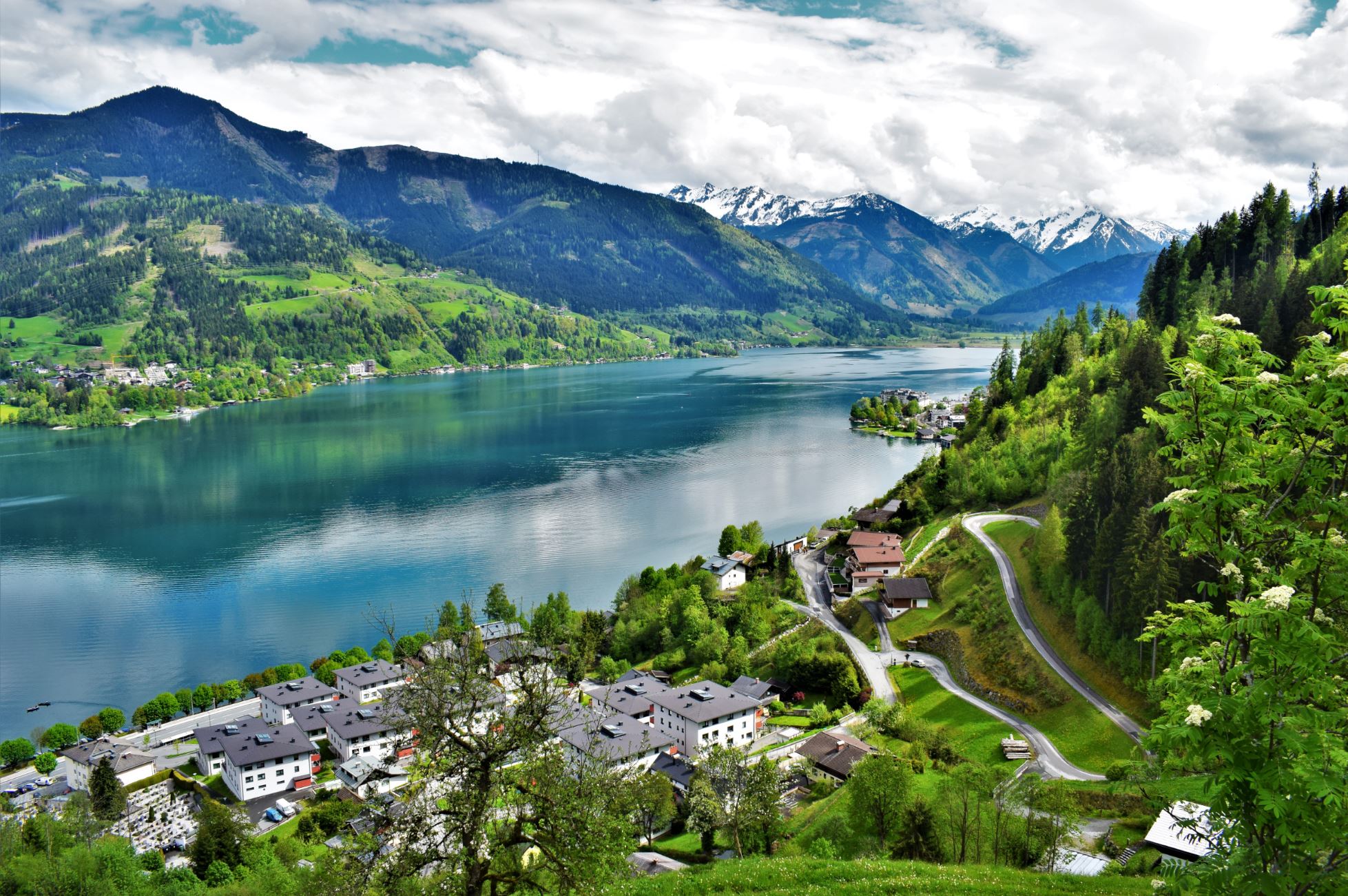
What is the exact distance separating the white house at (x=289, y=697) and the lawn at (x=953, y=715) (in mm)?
28370

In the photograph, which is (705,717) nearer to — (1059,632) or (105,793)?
(1059,632)

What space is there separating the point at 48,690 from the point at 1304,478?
181 feet

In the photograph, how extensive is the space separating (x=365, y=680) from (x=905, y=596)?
28.6 metres

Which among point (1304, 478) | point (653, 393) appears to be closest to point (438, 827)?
point (1304, 478)

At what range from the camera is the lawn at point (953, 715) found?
29734 mm

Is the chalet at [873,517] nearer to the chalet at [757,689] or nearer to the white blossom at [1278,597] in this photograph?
the chalet at [757,689]

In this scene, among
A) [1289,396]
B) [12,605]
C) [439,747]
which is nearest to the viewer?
[1289,396]

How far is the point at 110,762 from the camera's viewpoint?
34750 mm

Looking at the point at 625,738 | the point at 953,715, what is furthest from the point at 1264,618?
the point at 625,738

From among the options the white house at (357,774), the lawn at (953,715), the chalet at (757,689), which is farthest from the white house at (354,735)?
the lawn at (953,715)

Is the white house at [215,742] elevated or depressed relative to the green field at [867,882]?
depressed

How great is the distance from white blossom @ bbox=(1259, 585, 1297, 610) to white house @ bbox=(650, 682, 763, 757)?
1197 inches

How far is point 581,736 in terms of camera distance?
108 ft

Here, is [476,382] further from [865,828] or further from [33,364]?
[865,828]
